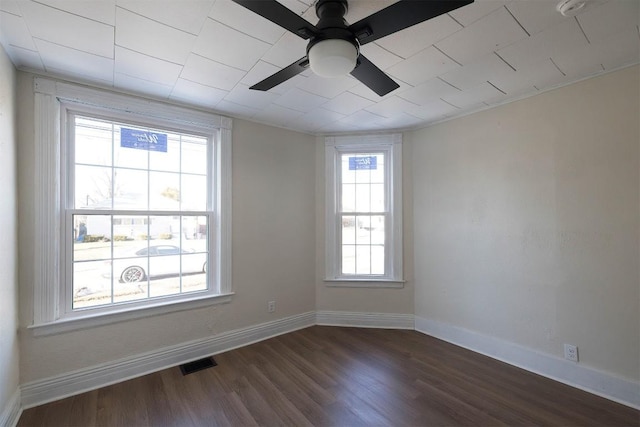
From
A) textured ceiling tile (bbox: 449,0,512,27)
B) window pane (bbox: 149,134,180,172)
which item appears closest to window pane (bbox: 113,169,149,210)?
window pane (bbox: 149,134,180,172)

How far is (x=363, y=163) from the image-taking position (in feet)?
11.6

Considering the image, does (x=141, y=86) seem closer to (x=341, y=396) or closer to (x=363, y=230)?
(x=363, y=230)

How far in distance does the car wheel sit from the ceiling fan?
2175 mm

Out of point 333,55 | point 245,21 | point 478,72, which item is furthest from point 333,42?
point 478,72

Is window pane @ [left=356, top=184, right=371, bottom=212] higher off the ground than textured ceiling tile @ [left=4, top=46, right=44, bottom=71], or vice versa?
textured ceiling tile @ [left=4, top=46, right=44, bottom=71]

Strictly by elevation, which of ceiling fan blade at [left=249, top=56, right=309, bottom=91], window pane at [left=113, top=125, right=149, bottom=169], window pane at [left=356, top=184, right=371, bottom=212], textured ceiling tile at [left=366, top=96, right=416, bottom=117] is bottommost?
window pane at [left=356, top=184, right=371, bottom=212]

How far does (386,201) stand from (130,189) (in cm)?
270

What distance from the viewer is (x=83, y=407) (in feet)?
6.37

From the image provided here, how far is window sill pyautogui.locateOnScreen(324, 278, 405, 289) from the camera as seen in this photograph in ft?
11.0

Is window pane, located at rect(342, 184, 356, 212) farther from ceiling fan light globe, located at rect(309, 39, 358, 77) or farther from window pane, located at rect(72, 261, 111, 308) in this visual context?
window pane, located at rect(72, 261, 111, 308)

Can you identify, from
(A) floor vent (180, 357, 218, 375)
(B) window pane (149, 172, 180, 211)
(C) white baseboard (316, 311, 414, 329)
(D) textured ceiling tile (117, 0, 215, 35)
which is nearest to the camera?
(D) textured ceiling tile (117, 0, 215, 35)

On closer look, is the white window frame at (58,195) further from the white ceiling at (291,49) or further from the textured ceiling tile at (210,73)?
the textured ceiling tile at (210,73)

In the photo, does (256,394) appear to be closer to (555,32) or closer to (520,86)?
(555,32)

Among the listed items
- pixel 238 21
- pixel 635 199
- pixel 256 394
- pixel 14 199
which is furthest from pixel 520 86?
pixel 14 199
